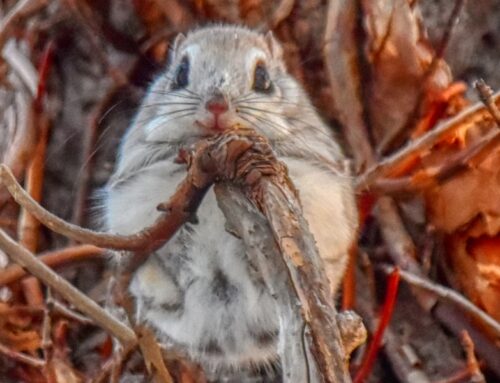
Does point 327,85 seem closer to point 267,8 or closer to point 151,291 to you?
point 267,8

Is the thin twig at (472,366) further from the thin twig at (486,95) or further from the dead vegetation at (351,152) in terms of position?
the thin twig at (486,95)

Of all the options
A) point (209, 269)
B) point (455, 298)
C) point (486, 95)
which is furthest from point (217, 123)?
point (455, 298)

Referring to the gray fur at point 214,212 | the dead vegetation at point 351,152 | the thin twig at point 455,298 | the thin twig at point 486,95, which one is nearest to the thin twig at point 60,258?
the dead vegetation at point 351,152

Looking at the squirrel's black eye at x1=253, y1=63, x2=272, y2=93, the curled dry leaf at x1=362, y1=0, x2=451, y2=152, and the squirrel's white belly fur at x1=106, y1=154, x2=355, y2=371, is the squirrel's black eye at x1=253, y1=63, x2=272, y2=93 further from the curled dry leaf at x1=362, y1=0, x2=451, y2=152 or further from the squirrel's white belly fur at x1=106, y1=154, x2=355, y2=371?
the curled dry leaf at x1=362, y1=0, x2=451, y2=152

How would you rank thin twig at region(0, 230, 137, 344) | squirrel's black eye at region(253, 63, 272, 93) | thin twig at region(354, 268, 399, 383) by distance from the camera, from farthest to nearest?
thin twig at region(354, 268, 399, 383) → squirrel's black eye at region(253, 63, 272, 93) → thin twig at region(0, 230, 137, 344)

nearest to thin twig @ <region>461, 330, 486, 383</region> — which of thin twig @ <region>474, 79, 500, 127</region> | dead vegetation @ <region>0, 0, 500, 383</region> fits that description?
dead vegetation @ <region>0, 0, 500, 383</region>

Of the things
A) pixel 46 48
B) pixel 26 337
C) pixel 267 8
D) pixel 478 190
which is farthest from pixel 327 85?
pixel 26 337
